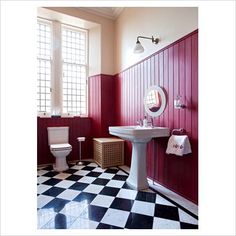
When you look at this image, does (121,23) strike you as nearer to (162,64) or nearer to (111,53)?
(111,53)

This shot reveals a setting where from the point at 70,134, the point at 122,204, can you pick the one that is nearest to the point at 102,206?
the point at 122,204

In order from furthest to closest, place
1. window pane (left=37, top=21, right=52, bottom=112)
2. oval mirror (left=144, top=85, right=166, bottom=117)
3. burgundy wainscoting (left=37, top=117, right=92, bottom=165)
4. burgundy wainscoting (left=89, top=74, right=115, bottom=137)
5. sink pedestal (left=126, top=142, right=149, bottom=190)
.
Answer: burgundy wainscoting (left=89, top=74, right=115, bottom=137)
window pane (left=37, top=21, right=52, bottom=112)
burgundy wainscoting (left=37, top=117, right=92, bottom=165)
oval mirror (left=144, top=85, right=166, bottom=117)
sink pedestal (left=126, top=142, right=149, bottom=190)

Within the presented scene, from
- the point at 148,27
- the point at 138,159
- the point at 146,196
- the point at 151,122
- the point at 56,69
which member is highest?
the point at 148,27

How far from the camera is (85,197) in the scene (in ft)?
6.99

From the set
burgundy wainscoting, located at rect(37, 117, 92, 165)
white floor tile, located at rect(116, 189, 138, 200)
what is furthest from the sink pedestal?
burgundy wainscoting, located at rect(37, 117, 92, 165)

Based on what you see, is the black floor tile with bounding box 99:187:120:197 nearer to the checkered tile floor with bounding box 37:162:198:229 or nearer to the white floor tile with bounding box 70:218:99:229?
the checkered tile floor with bounding box 37:162:198:229

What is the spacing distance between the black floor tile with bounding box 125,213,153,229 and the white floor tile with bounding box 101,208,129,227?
47 millimetres

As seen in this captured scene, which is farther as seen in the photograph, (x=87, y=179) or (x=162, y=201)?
(x=87, y=179)

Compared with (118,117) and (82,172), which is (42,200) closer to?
(82,172)

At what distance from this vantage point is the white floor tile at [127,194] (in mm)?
2143

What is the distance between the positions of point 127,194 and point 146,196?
0.79 feet

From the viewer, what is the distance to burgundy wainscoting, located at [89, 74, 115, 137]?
151 inches

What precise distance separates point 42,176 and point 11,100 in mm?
2539

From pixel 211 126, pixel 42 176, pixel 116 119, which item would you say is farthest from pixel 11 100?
pixel 116 119
